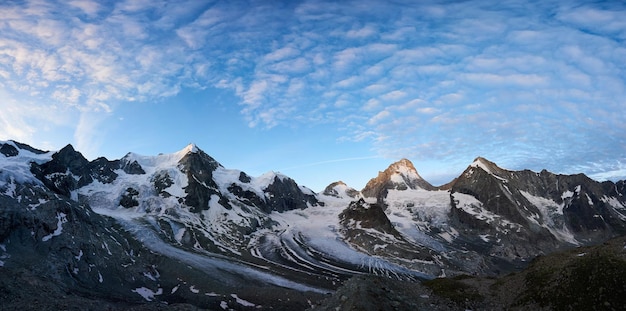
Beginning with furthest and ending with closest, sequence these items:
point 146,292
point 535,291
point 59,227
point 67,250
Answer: point 59,227, point 146,292, point 67,250, point 535,291

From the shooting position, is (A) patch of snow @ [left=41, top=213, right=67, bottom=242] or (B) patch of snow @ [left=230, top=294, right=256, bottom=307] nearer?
(B) patch of snow @ [left=230, top=294, right=256, bottom=307]

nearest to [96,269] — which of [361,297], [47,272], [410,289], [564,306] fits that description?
[47,272]

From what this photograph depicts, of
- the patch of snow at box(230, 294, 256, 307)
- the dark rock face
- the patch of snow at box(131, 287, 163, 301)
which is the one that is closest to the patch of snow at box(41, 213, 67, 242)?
the dark rock face

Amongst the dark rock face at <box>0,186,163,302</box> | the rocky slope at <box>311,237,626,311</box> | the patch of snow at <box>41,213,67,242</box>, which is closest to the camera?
the rocky slope at <box>311,237,626,311</box>

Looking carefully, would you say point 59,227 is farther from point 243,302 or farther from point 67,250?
point 243,302

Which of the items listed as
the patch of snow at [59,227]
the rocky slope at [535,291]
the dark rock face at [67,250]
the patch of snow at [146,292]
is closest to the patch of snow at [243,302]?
the patch of snow at [146,292]

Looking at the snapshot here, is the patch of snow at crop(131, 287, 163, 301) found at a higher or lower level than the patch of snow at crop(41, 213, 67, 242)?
lower

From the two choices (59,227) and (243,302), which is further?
(59,227)

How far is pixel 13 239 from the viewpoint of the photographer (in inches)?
4306

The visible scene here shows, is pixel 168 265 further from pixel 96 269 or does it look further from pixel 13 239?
pixel 13 239

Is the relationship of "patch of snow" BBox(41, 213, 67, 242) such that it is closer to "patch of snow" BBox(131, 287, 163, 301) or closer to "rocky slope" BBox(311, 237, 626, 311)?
"patch of snow" BBox(131, 287, 163, 301)

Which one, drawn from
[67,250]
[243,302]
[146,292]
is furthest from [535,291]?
[67,250]

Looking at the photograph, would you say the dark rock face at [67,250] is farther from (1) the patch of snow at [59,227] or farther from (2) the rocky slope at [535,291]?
(2) the rocky slope at [535,291]

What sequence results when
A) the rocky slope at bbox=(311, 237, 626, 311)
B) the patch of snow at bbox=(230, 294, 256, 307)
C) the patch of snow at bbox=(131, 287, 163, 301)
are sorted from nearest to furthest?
the rocky slope at bbox=(311, 237, 626, 311)
the patch of snow at bbox=(230, 294, 256, 307)
the patch of snow at bbox=(131, 287, 163, 301)
